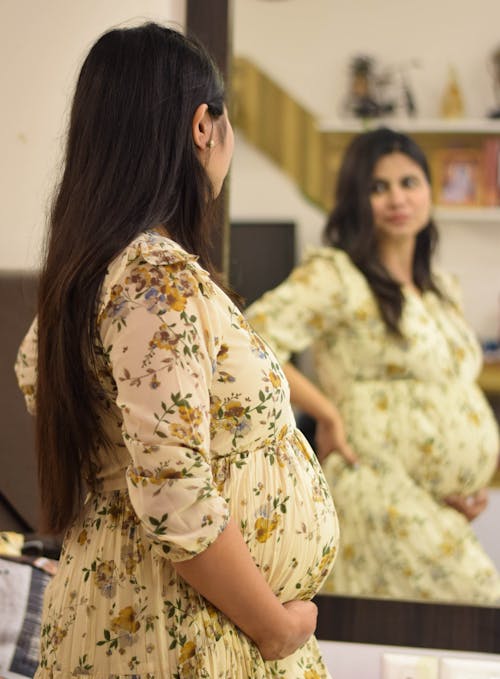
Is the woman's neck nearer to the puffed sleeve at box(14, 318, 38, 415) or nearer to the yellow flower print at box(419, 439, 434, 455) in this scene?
the yellow flower print at box(419, 439, 434, 455)

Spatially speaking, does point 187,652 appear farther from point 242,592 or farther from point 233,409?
point 233,409

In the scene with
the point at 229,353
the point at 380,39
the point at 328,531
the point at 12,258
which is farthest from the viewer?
the point at 12,258

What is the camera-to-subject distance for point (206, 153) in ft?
3.53

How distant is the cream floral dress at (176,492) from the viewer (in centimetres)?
93

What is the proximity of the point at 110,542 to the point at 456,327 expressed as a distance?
996 millimetres

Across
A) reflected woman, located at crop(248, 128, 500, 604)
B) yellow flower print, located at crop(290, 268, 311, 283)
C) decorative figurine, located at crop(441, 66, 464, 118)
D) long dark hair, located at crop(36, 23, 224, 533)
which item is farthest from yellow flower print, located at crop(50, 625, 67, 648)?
decorative figurine, located at crop(441, 66, 464, 118)

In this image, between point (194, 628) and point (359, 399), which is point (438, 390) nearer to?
point (359, 399)

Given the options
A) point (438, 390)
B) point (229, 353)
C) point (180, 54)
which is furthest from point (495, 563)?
point (180, 54)

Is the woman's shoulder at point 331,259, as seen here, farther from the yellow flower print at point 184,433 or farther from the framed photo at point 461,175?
the yellow flower print at point 184,433

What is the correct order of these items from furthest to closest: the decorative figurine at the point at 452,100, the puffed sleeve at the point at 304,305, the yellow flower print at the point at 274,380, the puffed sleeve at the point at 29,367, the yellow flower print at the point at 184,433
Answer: the puffed sleeve at the point at 304,305 → the decorative figurine at the point at 452,100 → the puffed sleeve at the point at 29,367 → the yellow flower print at the point at 274,380 → the yellow flower print at the point at 184,433

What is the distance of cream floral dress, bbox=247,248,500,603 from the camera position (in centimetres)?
185

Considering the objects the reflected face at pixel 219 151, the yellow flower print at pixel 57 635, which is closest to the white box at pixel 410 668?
the yellow flower print at pixel 57 635

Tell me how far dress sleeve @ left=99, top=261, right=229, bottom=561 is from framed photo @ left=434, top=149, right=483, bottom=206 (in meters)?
0.97

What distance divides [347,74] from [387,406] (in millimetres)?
679
